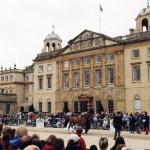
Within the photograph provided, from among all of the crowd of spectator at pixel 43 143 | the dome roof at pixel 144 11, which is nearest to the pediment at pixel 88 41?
the dome roof at pixel 144 11

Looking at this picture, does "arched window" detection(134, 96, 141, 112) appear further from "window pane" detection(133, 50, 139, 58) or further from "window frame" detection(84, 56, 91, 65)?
"window frame" detection(84, 56, 91, 65)

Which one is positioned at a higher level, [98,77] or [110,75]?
[110,75]

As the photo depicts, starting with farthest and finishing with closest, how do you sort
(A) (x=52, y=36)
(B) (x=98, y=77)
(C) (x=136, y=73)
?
(A) (x=52, y=36) < (B) (x=98, y=77) < (C) (x=136, y=73)

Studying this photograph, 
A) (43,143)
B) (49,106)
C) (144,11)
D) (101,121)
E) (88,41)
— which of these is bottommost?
(101,121)

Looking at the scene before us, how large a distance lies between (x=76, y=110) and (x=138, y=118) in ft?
69.1

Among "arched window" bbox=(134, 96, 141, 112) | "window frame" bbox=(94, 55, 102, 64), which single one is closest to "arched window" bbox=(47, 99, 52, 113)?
"window frame" bbox=(94, 55, 102, 64)

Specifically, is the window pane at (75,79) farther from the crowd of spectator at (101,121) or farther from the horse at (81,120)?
the horse at (81,120)

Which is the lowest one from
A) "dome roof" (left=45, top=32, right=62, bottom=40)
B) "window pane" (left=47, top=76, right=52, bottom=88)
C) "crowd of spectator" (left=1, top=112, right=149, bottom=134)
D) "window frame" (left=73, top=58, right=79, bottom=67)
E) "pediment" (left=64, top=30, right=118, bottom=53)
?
"crowd of spectator" (left=1, top=112, right=149, bottom=134)

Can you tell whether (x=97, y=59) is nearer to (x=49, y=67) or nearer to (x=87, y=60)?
(x=87, y=60)

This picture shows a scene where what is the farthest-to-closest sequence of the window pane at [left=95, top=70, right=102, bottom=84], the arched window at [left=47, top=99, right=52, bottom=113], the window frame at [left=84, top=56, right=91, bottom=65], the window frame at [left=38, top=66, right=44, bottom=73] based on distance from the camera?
1. the window frame at [left=38, top=66, right=44, bottom=73]
2. the arched window at [left=47, top=99, right=52, bottom=113]
3. the window frame at [left=84, top=56, right=91, bottom=65]
4. the window pane at [left=95, top=70, right=102, bottom=84]

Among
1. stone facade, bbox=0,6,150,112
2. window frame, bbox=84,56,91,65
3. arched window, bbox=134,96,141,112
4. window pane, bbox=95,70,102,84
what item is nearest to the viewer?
arched window, bbox=134,96,141,112

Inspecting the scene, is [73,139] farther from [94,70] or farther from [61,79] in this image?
[61,79]

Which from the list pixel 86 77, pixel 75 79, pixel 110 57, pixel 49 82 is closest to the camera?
pixel 110 57

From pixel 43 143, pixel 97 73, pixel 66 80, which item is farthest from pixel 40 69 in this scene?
pixel 43 143
